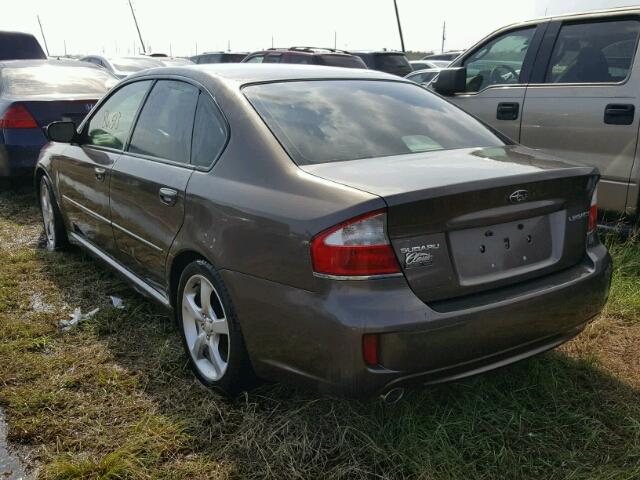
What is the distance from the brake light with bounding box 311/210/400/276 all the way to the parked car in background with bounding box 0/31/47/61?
11.5m

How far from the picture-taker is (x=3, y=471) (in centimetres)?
245

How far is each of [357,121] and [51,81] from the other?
18.1 feet

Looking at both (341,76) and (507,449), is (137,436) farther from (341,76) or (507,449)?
(341,76)

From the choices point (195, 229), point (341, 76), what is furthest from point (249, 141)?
point (341, 76)

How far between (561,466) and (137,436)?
1.68 m

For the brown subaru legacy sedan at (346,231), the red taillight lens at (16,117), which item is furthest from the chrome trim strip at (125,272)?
the red taillight lens at (16,117)

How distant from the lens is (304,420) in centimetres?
265

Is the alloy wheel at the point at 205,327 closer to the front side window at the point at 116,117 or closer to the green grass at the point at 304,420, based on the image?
the green grass at the point at 304,420

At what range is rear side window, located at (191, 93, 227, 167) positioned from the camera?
288 cm

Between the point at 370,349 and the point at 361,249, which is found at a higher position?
the point at 361,249

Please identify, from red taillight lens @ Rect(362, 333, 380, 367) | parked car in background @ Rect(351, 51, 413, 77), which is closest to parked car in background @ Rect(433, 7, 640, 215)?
red taillight lens @ Rect(362, 333, 380, 367)

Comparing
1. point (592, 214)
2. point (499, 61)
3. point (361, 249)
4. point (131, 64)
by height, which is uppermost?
point (499, 61)

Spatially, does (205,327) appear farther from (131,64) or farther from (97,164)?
(131,64)

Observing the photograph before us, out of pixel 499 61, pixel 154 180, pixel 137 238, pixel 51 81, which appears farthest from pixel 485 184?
pixel 51 81
